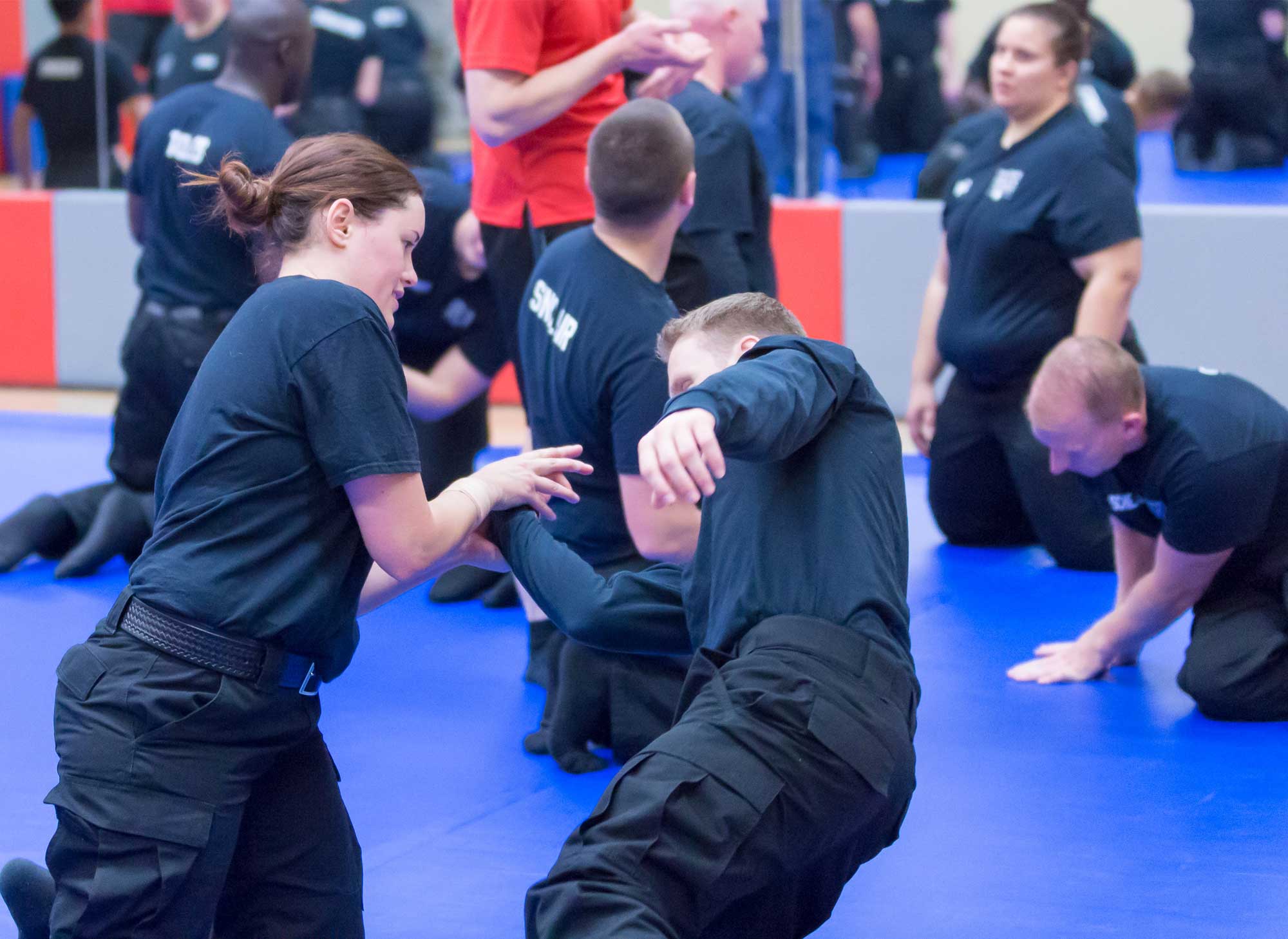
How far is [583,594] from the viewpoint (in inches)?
104

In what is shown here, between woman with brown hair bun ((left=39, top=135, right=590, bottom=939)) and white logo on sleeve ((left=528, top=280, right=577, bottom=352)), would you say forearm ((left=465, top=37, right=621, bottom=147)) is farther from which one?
woman with brown hair bun ((left=39, top=135, right=590, bottom=939))

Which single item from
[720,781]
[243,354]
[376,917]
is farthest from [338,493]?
[376,917]

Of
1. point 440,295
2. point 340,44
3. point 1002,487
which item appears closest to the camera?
point 440,295

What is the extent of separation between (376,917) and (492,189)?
2.18 metres

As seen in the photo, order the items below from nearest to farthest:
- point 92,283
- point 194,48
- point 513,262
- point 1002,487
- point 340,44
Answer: point 513,262 → point 1002,487 → point 194,48 → point 92,283 → point 340,44

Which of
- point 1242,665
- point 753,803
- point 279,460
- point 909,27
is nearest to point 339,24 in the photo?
point 909,27

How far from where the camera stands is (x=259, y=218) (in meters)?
2.44

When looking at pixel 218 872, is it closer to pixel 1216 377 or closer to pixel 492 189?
pixel 492 189

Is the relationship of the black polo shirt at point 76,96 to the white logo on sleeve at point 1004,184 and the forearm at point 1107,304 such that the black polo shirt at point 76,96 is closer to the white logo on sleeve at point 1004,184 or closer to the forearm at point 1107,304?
the white logo on sleeve at point 1004,184

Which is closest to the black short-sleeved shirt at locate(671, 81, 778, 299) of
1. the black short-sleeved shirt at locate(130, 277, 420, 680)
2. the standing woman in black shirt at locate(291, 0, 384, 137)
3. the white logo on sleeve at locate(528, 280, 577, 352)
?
the white logo on sleeve at locate(528, 280, 577, 352)

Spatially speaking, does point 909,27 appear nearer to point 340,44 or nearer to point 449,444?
point 340,44

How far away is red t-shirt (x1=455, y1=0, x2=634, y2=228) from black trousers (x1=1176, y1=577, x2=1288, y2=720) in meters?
1.93

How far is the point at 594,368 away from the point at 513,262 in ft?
3.35

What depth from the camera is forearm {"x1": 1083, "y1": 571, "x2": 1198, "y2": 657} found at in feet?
13.3
